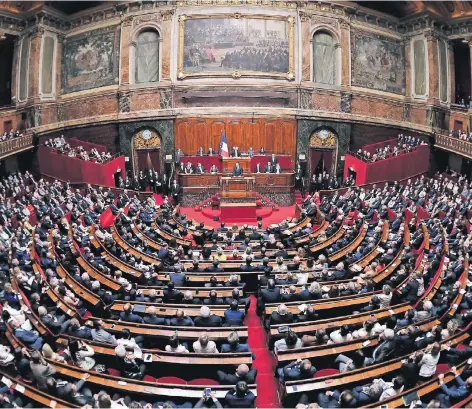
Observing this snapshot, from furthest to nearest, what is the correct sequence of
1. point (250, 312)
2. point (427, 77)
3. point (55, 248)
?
point (427, 77) → point (55, 248) → point (250, 312)

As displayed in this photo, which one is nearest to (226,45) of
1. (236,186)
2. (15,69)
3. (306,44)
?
(306,44)

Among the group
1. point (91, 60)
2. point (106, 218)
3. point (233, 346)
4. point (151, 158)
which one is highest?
point (91, 60)

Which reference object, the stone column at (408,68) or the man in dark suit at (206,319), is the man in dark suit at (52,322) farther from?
the stone column at (408,68)

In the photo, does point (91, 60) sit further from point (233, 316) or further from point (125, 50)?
point (233, 316)

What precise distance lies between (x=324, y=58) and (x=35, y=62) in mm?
15737

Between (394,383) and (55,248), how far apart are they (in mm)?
8821

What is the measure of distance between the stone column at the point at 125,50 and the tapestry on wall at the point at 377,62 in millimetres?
12086

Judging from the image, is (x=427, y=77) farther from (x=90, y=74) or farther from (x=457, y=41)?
(x=90, y=74)

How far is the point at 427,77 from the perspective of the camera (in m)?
26.0

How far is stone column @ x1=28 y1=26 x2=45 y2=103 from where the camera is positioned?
25594 millimetres

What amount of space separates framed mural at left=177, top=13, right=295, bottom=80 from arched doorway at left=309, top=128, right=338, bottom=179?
3.46 m

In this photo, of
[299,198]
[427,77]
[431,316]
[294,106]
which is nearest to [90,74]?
[294,106]

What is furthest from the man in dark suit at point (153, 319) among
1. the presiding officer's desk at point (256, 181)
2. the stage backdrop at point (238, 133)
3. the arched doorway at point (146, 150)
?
the arched doorway at point (146, 150)

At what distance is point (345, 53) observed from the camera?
25.4 metres
